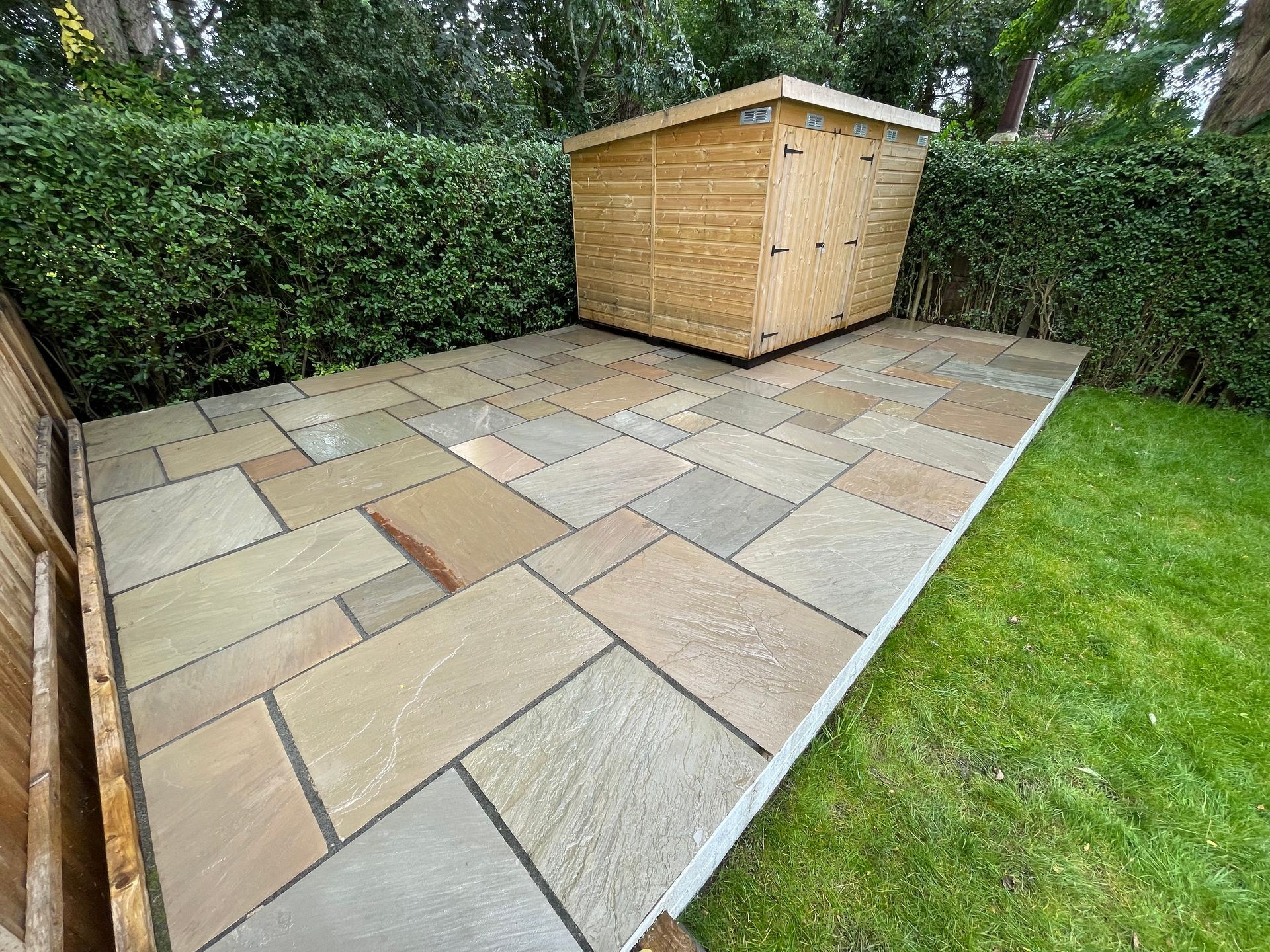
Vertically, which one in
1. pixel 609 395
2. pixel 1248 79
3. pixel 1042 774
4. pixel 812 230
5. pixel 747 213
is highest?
pixel 1248 79

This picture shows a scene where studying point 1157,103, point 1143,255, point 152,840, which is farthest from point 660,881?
point 1157,103

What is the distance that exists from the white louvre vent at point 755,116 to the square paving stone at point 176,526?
3.61 metres

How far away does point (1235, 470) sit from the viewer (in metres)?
2.94

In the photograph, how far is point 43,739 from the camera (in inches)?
42.9

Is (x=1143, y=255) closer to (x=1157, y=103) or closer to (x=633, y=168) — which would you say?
(x=1157, y=103)

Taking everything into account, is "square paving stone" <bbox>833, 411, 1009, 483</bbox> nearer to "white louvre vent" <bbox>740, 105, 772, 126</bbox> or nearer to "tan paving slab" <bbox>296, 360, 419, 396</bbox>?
"white louvre vent" <bbox>740, 105, 772, 126</bbox>

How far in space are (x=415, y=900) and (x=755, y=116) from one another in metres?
4.15

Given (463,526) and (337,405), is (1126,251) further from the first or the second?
(337,405)

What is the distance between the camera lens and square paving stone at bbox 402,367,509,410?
11.2 ft

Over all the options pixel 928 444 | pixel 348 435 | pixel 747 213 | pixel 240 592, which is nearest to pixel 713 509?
pixel 928 444

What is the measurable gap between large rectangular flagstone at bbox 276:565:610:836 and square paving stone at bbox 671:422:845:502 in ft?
3.85

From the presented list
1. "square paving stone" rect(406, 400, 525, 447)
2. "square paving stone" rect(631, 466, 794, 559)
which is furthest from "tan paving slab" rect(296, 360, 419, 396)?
"square paving stone" rect(631, 466, 794, 559)

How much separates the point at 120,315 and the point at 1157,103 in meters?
8.62

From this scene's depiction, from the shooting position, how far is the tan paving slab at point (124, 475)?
7.57 feet
